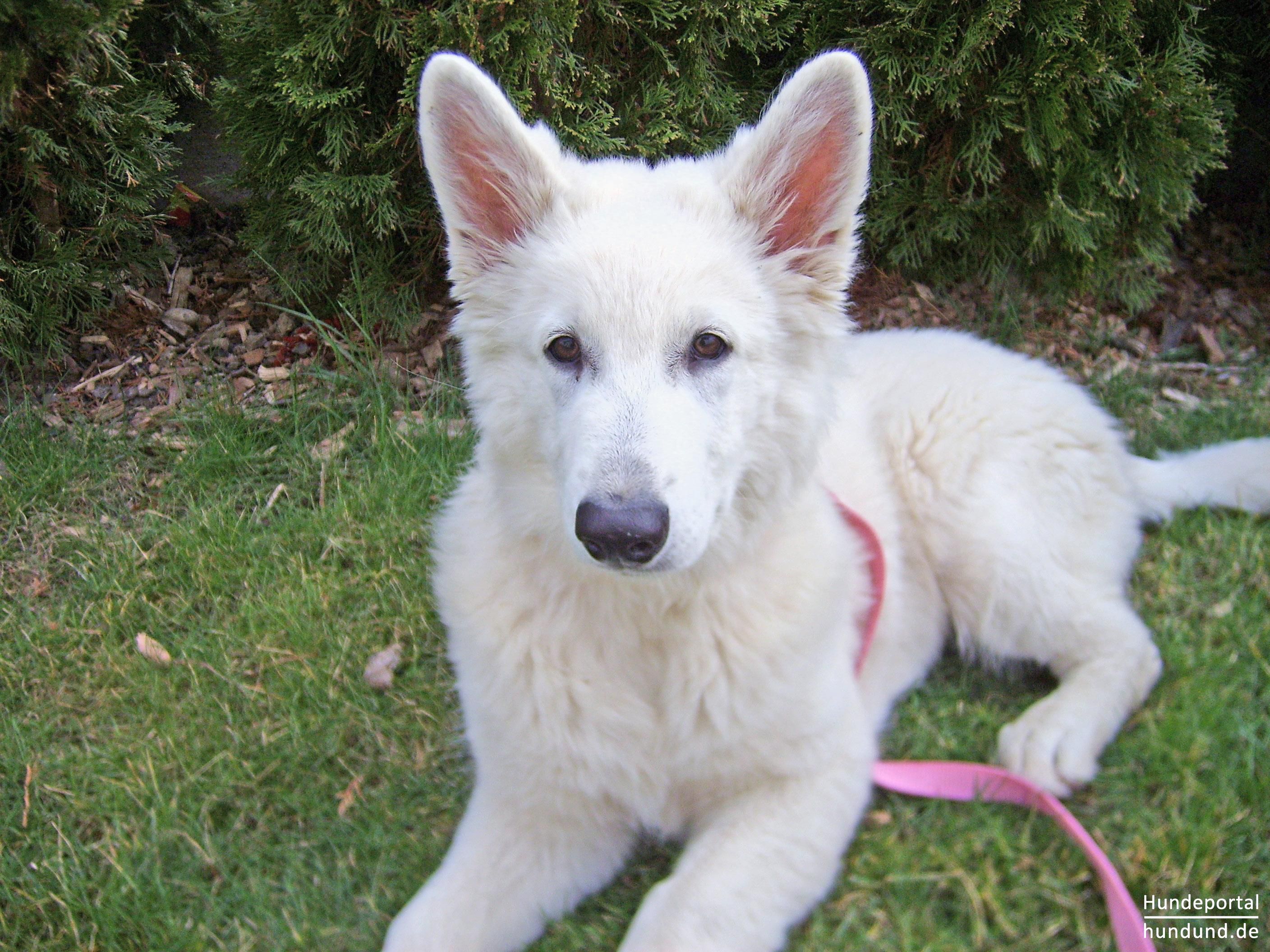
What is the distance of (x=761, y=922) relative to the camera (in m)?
2.02

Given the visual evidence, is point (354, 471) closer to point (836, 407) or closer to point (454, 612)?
point (454, 612)

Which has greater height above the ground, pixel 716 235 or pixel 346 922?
pixel 716 235

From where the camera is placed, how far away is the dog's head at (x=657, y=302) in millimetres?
1934

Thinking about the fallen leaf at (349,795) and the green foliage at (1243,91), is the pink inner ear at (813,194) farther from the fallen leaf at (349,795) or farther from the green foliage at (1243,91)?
the green foliage at (1243,91)

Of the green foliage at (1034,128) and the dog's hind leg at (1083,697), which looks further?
the green foliage at (1034,128)

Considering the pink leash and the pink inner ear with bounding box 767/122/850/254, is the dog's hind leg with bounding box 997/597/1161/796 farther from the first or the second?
the pink inner ear with bounding box 767/122/850/254

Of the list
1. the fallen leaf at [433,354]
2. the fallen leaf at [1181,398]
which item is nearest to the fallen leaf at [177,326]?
the fallen leaf at [433,354]

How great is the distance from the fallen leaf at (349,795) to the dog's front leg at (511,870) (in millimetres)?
402

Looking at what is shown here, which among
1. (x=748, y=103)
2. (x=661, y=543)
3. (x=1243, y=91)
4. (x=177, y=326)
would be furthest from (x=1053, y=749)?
(x=177, y=326)

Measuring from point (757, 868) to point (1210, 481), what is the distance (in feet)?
7.16

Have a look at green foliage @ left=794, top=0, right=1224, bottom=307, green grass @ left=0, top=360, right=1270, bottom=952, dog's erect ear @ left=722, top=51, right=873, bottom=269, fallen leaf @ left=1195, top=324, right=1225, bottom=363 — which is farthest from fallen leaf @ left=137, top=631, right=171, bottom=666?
fallen leaf @ left=1195, top=324, right=1225, bottom=363

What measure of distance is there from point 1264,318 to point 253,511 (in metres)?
4.90

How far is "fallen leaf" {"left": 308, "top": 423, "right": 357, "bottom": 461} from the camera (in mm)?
3807

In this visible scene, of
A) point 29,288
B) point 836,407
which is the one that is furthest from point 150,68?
point 836,407
